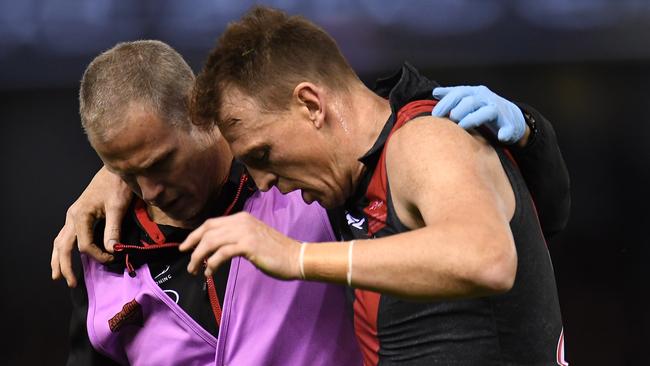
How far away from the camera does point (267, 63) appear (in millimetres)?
1283

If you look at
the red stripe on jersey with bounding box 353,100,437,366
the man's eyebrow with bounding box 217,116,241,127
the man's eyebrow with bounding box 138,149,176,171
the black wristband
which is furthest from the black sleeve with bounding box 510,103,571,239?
the man's eyebrow with bounding box 138,149,176,171

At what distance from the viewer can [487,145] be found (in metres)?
1.22

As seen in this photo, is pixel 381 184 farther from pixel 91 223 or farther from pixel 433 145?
pixel 91 223

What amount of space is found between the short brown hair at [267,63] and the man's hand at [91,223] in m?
0.32

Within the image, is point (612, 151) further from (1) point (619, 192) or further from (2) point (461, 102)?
(2) point (461, 102)

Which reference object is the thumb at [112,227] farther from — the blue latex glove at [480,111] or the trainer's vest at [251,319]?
the blue latex glove at [480,111]

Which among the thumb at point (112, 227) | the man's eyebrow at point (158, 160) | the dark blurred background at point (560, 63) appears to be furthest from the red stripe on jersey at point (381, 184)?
the dark blurred background at point (560, 63)

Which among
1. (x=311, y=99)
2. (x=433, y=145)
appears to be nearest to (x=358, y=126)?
(x=311, y=99)

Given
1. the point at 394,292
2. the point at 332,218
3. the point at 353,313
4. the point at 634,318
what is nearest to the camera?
the point at 394,292

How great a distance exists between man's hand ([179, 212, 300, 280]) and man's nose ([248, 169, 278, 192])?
262 mm

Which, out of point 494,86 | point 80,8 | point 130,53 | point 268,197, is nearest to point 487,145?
point 268,197

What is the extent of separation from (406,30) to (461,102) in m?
1.14

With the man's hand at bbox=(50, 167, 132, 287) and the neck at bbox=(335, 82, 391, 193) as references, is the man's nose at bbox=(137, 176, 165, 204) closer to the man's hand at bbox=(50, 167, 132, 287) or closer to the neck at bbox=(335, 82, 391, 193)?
the man's hand at bbox=(50, 167, 132, 287)

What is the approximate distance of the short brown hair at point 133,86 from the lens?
1462 millimetres
